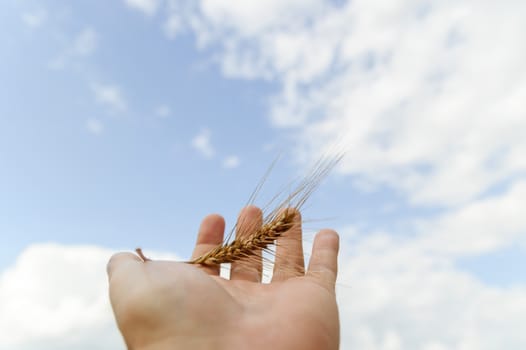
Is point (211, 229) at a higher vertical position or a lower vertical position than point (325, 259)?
higher

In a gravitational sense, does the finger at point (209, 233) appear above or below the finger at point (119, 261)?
above

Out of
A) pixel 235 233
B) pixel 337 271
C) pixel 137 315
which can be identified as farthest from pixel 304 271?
pixel 137 315

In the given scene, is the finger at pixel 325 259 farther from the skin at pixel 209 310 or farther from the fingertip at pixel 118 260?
the fingertip at pixel 118 260

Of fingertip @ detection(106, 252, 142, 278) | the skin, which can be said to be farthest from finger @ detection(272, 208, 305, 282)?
fingertip @ detection(106, 252, 142, 278)

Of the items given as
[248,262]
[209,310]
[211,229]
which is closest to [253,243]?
[248,262]

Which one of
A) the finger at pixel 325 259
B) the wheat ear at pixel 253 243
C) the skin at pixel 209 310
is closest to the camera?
the skin at pixel 209 310

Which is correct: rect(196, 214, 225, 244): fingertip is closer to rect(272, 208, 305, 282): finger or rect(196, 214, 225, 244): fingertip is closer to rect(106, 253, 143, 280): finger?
rect(272, 208, 305, 282): finger

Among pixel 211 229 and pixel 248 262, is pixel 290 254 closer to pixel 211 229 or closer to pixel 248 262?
pixel 248 262

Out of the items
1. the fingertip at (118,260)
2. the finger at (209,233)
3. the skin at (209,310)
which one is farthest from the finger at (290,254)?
the fingertip at (118,260)

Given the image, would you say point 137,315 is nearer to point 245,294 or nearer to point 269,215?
point 245,294
